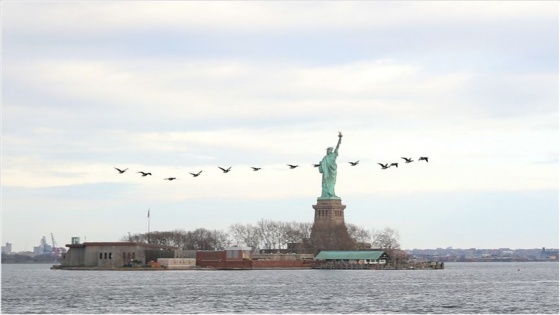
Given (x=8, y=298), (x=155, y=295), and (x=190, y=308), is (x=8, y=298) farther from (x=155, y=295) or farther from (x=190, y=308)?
(x=190, y=308)

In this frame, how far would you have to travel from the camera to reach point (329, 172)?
19488 centimetres

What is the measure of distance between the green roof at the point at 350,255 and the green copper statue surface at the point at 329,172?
514 inches

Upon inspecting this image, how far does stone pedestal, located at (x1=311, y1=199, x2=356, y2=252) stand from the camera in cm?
19388

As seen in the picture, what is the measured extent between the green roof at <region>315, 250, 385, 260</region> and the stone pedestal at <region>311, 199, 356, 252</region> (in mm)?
6252

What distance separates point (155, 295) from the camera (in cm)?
9144

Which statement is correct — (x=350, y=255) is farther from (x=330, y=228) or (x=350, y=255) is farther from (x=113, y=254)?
(x=113, y=254)

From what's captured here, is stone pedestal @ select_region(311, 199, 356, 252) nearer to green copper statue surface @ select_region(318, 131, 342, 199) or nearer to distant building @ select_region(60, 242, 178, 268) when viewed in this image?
green copper statue surface @ select_region(318, 131, 342, 199)

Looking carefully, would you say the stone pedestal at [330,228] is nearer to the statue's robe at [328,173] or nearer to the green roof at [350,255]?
the statue's robe at [328,173]

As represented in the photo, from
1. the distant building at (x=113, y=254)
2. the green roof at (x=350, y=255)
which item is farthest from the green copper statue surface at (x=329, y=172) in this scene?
the distant building at (x=113, y=254)

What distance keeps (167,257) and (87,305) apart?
331 ft

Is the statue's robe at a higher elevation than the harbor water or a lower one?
higher

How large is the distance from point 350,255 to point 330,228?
13.1m

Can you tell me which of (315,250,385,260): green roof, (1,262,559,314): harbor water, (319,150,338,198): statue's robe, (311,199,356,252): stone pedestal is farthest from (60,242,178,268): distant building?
(1,262,559,314): harbor water

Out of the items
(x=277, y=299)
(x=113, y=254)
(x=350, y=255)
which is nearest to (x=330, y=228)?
(x=350, y=255)
